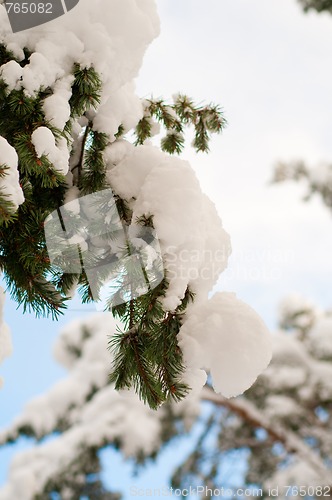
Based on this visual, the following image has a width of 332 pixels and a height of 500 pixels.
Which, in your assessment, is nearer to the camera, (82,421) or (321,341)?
(82,421)

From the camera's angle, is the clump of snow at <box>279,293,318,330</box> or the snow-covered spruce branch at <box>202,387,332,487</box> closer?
the snow-covered spruce branch at <box>202,387,332,487</box>

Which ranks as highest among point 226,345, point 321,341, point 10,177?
point 10,177

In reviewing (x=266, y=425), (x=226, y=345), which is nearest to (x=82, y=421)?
(x=266, y=425)

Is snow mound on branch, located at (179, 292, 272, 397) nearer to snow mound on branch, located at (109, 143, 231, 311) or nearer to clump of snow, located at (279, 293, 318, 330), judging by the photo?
snow mound on branch, located at (109, 143, 231, 311)

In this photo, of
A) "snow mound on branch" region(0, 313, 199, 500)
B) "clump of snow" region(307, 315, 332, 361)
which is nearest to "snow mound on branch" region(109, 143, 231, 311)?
"snow mound on branch" region(0, 313, 199, 500)

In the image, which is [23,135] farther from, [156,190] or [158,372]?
[158,372]

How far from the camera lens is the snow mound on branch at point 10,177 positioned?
4.04 feet

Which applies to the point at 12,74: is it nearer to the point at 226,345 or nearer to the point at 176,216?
the point at 176,216

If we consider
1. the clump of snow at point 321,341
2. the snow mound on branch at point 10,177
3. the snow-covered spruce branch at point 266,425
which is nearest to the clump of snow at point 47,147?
the snow mound on branch at point 10,177

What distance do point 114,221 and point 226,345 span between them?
55 centimetres

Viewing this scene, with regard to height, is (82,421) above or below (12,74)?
below

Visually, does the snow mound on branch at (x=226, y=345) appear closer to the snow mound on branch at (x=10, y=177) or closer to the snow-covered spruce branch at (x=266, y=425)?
the snow mound on branch at (x=10, y=177)

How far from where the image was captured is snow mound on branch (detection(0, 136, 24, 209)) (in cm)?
123

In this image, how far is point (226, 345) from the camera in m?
1.64
